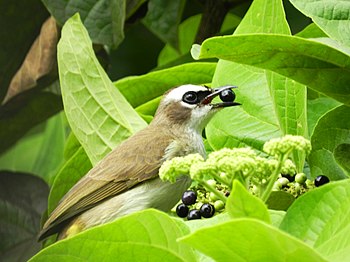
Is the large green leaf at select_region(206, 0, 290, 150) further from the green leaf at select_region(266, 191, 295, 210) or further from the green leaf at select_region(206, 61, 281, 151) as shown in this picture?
the green leaf at select_region(266, 191, 295, 210)


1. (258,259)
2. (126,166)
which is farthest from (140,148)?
(258,259)

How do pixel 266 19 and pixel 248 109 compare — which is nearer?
pixel 266 19

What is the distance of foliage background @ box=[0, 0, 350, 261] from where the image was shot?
2016 mm

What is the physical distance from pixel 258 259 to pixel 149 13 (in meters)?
2.20

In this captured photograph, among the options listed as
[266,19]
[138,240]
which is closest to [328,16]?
[266,19]

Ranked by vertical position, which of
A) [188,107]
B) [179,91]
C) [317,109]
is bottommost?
[188,107]

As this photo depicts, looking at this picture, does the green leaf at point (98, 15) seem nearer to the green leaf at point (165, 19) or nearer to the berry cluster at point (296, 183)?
the green leaf at point (165, 19)

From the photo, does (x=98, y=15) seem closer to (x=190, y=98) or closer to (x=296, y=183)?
(x=190, y=98)

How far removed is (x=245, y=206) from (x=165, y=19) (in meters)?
2.05

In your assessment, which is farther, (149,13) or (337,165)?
(149,13)

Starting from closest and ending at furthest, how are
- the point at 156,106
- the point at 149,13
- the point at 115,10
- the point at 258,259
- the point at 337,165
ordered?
the point at 258,259 → the point at 337,165 → the point at 156,106 → the point at 115,10 → the point at 149,13

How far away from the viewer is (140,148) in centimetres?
312

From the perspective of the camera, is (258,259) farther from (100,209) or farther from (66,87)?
(100,209)

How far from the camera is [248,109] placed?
8.27 ft
